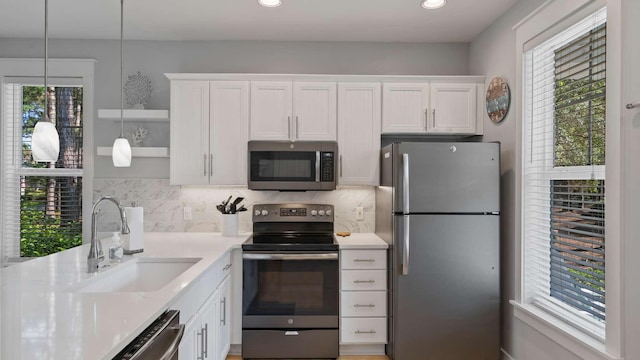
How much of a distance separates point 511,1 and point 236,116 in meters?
2.15

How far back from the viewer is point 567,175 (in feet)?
7.19

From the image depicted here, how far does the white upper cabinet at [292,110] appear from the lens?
3133 mm

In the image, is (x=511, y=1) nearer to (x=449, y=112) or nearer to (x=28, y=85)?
(x=449, y=112)

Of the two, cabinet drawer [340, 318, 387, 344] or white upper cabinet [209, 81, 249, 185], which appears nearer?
cabinet drawer [340, 318, 387, 344]

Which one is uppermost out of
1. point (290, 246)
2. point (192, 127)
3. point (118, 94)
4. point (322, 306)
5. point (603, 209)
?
point (118, 94)

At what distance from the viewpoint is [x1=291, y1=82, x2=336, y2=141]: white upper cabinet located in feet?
10.3

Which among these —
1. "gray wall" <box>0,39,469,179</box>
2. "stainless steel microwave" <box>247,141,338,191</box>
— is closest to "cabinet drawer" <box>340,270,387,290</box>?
"stainless steel microwave" <box>247,141,338,191</box>

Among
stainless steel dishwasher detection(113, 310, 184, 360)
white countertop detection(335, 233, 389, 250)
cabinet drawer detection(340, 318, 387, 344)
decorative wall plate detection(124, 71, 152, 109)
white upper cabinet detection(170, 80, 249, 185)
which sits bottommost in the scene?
cabinet drawer detection(340, 318, 387, 344)

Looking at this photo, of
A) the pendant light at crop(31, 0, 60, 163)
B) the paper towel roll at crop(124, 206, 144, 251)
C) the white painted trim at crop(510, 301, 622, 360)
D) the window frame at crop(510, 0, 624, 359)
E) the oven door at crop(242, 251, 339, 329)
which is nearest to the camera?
the pendant light at crop(31, 0, 60, 163)

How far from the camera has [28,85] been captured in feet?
11.1

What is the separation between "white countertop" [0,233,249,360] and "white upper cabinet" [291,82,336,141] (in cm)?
151

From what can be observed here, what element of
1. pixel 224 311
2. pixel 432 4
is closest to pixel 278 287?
pixel 224 311

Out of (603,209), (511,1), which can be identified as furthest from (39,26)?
(603,209)

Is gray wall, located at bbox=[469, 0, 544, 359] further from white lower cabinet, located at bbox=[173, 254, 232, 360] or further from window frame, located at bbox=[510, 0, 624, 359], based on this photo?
white lower cabinet, located at bbox=[173, 254, 232, 360]
